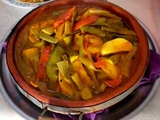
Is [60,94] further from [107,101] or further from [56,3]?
[56,3]

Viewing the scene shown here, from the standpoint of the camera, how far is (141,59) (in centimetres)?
87

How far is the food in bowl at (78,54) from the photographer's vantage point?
828mm

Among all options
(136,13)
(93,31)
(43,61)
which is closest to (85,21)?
(93,31)

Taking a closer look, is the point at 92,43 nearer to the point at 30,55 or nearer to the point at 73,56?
the point at 73,56

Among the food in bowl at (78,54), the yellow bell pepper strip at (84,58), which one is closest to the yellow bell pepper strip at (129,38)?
the food in bowl at (78,54)

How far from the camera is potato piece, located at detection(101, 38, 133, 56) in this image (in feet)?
2.76

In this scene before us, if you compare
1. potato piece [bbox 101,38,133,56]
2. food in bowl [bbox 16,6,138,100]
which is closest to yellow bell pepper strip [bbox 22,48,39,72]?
food in bowl [bbox 16,6,138,100]

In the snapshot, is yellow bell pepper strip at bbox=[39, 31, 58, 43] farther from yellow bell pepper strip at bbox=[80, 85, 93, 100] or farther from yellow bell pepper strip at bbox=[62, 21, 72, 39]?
yellow bell pepper strip at bbox=[80, 85, 93, 100]

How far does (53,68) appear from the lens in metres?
0.85

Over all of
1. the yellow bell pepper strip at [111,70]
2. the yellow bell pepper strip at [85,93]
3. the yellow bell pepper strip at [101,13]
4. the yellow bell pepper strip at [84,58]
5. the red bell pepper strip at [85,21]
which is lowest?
the yellow bell pepper strip at [85,93]

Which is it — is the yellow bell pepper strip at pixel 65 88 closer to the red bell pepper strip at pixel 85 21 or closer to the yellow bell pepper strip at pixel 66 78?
the yellow bell pepper strip at pixel 66 78

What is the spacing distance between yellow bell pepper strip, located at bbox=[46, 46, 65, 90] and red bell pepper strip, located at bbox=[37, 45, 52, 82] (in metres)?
0.02

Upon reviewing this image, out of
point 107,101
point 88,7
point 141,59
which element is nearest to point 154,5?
point 88,7

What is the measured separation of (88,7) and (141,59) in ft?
0.98
